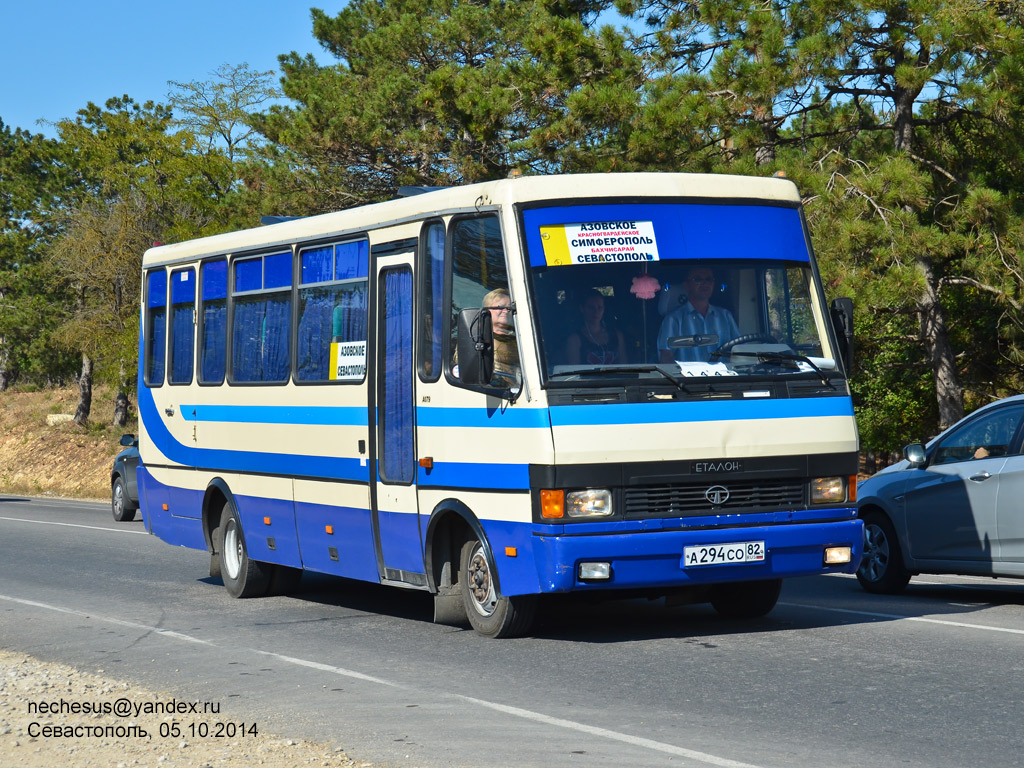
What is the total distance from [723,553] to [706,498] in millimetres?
360

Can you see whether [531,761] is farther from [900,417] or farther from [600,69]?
[900,417]

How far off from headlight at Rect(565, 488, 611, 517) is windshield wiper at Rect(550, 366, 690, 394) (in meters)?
0.74

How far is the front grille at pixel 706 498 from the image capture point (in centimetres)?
902

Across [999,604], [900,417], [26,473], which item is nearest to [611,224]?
[999,604]

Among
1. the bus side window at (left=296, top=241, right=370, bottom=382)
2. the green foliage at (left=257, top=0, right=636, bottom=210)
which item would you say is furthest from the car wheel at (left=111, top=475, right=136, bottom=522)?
the bus side window at (left=296, top=241, right=370, bottom=382)

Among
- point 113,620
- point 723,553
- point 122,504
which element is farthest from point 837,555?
point 122,504

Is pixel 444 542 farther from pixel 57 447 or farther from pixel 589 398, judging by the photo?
pixel 57 447

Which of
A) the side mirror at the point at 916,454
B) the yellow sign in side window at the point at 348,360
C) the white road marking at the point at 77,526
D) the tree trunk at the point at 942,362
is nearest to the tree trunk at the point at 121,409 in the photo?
the white road marking at the point at 77,526

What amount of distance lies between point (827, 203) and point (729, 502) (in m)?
12.0

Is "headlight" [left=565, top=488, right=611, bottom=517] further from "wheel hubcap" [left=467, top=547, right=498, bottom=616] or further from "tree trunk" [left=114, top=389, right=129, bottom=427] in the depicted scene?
"tree trunk" [left=114, top=389, right=129, bottom=427]

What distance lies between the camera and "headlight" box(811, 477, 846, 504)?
9.49 meters

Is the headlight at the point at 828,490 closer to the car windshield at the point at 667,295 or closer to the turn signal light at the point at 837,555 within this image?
the turn signal light at the point at 837,555

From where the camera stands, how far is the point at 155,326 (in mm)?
15203

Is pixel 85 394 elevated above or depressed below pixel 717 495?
above
